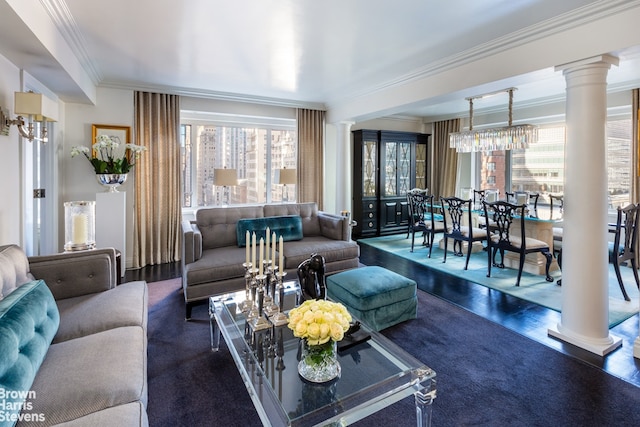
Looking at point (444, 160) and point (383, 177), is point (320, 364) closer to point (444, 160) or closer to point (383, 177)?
point (383, 177)

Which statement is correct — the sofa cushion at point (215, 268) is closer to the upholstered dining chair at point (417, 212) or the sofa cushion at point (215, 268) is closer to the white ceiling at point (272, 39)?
the white ceiling at point (272, 39)

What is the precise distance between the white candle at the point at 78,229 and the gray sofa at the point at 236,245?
0.88 metres

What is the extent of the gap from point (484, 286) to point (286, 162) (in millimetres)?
3900

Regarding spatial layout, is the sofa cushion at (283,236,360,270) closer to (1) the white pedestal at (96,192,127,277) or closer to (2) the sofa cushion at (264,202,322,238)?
(2) the sofa cushion at (264,202,322,238)

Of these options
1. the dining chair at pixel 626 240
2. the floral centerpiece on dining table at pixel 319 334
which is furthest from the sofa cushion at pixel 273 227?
the dining chair at pixel 626 240

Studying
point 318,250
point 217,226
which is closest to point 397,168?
point 318,250

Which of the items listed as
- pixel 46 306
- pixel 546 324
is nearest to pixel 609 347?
pixel 546 324

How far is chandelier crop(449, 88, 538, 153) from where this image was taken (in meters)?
4.58

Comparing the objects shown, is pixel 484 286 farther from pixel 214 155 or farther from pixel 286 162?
pixel 214 155

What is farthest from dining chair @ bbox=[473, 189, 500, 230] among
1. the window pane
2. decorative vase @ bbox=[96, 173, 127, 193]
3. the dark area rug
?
decorative vase @ bbox=[96, 173, 127, 193]

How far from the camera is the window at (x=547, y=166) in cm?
509

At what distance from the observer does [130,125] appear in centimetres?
473

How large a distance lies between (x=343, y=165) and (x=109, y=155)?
3.60 m

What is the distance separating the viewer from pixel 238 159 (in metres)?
5.98
